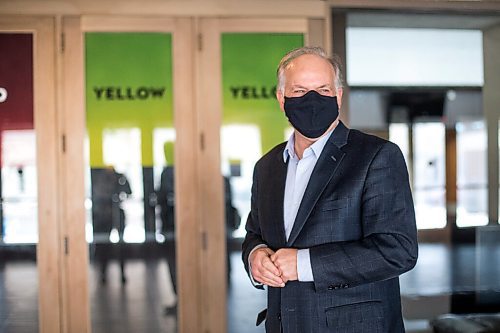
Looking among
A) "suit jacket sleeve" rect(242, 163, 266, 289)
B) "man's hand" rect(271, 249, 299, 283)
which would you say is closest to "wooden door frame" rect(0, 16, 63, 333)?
"suit jacket sleeve" rect(242, 163, 266, 289)

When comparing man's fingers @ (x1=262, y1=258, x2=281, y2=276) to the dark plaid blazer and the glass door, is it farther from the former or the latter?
the glass door

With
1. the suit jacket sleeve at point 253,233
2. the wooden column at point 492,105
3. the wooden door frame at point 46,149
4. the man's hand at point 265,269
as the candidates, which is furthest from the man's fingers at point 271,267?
the wooden column at point 492,105

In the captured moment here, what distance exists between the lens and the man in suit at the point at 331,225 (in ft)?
5.98

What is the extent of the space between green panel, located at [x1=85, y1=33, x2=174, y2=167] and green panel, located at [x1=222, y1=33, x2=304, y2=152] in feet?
1.22

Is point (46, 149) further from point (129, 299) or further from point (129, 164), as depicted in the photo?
point (129, 299)

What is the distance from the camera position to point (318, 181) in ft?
6.30

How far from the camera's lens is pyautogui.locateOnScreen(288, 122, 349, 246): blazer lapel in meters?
1.91

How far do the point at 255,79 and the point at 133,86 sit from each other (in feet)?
2.54

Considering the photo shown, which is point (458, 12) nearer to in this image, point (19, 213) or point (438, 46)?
point (438, 46)

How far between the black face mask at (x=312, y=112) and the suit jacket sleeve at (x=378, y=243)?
8.4 inches

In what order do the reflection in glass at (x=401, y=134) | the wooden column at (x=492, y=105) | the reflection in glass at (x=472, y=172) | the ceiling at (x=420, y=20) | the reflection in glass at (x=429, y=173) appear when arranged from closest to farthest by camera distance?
the ceiling at (x=420, y=20) → the wooden column at (x=492, y=105) → the reflection in glass at (x=472, y=172) → the reflection in glass at (x=429, y=173) → the reflection in glass at (x=401, y=134)

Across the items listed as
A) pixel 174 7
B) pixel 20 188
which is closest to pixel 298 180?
pixel 174 7

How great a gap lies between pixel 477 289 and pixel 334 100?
10.5 ft

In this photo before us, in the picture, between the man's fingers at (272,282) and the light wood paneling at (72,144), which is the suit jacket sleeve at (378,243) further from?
the light wood paneling at (72,144)
